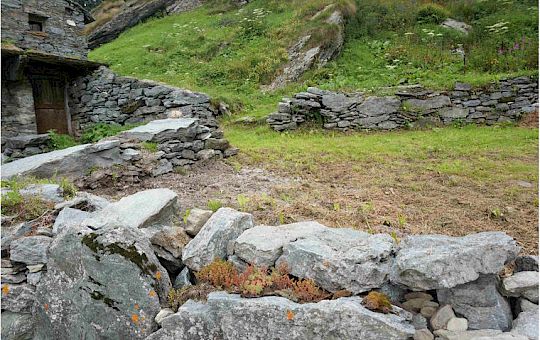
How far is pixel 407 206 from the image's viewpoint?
5.41 meters

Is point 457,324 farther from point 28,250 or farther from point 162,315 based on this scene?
point 28,250

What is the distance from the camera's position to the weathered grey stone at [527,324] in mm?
2691

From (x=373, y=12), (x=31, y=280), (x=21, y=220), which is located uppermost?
(x=373, y=12)

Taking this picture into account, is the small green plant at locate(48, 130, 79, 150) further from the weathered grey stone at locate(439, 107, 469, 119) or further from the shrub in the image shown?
the shrub

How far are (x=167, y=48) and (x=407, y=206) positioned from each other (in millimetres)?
18715

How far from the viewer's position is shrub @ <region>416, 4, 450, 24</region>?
1888 cm

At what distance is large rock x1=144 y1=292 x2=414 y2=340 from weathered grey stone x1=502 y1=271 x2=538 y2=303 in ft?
3.09

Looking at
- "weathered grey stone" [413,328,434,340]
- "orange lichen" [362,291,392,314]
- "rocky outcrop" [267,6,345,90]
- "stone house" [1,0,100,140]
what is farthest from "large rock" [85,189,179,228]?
"rocky outcrop" [267,6,345,90]

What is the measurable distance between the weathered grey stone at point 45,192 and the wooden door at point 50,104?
8141 millimetres

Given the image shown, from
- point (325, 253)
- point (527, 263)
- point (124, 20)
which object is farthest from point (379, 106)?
point (124, 20)

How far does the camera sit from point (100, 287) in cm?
368

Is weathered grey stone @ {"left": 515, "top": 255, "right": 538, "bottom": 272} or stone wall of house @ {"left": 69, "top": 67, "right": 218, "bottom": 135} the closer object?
weathered grey stone @ {"left": 515, "top": 255, "right": 538, "bottom": 272}

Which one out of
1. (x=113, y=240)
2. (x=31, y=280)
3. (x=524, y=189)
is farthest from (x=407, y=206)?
(x=31, y=280)

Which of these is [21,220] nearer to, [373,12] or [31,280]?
[31,280]
